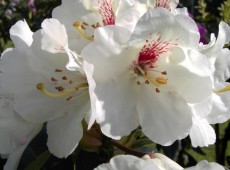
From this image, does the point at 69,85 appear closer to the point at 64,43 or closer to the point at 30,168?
the point at 64,43

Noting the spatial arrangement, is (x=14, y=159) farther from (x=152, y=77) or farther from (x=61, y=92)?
(x=152, y=77)

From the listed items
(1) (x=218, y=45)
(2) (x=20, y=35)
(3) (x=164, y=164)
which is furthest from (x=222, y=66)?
(2) (x=20, y=35)

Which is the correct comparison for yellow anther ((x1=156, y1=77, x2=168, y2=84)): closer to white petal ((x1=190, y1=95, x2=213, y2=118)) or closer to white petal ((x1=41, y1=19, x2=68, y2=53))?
white petal ((x1=190, y1=95, x2=213, y2=118))

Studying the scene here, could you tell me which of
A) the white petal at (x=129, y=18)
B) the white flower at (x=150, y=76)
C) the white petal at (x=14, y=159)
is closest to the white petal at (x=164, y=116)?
the white flower at (x=150, y=76)

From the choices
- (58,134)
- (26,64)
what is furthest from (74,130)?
(26,64)

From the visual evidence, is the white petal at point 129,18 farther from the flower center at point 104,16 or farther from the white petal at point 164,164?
the white petal at point 164,164

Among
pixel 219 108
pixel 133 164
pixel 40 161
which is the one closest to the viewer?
pixel 133 164

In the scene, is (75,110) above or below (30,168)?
above
